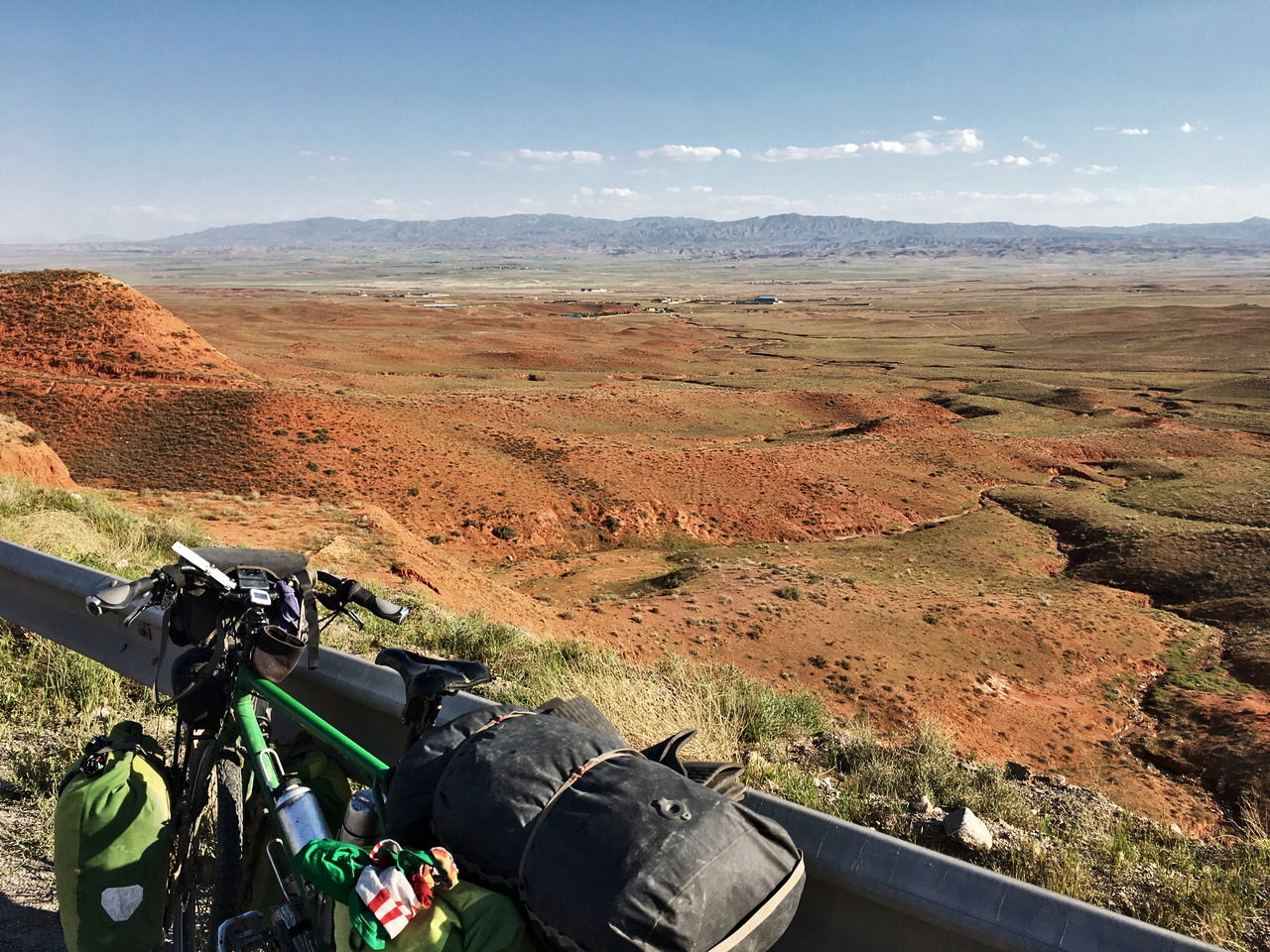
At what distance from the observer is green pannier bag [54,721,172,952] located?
9.00ft

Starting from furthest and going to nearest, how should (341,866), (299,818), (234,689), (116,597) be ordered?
(234,689), (116,597), (299,818), (341,866)

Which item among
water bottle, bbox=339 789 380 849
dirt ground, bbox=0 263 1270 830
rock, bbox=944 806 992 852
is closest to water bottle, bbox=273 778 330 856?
water bottle, bbox=339 789 380 849

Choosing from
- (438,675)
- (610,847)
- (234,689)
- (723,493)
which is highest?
(610,847)

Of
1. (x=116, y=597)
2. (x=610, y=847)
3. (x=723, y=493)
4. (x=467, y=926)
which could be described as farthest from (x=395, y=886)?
(x=723, y=493)

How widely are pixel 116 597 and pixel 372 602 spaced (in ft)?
2.59

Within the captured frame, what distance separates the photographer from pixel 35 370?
2778cm

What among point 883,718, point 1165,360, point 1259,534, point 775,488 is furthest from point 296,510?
point 1165,360

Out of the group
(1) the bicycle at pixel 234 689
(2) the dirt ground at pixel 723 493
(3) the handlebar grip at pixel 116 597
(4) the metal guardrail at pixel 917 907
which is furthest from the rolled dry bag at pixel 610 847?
(2) the dirt ground at pixel 723 493

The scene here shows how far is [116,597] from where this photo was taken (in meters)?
2.76

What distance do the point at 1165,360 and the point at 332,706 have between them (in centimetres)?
7132

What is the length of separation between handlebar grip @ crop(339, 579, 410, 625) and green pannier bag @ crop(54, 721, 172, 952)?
2.86 feet

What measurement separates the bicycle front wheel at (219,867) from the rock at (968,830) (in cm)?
280

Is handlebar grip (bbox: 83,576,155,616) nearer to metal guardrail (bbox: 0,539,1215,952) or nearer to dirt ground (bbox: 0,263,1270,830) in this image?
metal guardrail (bbox: 0,539,1215,952)

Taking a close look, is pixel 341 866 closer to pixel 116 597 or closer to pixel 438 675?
pixel 438 675
